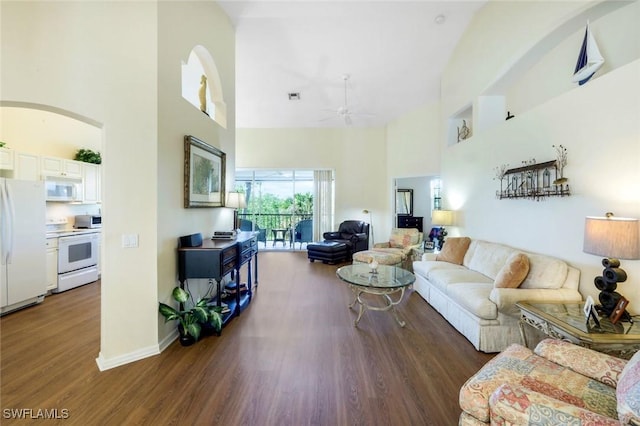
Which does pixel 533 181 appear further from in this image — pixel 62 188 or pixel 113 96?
pixel 62 188

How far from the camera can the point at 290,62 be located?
4.87 meters

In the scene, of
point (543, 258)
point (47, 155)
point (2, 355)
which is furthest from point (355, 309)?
point (47, 155)

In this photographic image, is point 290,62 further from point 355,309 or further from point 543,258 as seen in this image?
point 543,258

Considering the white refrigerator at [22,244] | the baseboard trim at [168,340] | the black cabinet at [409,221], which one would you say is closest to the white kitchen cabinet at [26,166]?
the white refrigerator at [22,244]

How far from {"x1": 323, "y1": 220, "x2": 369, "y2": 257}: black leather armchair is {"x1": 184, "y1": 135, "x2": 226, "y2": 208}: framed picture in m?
3.57

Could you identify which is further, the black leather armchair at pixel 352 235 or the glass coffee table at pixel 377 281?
the black leather armchair at pixel 352 235

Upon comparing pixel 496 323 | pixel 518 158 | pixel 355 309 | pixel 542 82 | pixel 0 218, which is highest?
pixel 542 82

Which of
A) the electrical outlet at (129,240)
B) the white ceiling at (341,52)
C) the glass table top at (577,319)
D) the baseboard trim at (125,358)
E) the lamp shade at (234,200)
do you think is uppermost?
the white ceiling at (341,52)

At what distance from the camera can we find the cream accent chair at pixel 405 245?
5.28m

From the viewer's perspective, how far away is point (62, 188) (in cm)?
414

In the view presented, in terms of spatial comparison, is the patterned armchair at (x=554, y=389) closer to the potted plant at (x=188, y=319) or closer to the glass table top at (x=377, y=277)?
the glass table top at (x=377, y=277)

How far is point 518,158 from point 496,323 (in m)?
2.04

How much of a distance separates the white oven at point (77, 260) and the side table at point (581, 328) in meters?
5.99

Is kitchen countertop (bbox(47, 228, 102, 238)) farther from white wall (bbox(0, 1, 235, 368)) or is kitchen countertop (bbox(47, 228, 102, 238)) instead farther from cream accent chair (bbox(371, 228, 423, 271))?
cream accent chair (bbox(371, 228, 423, 271))
